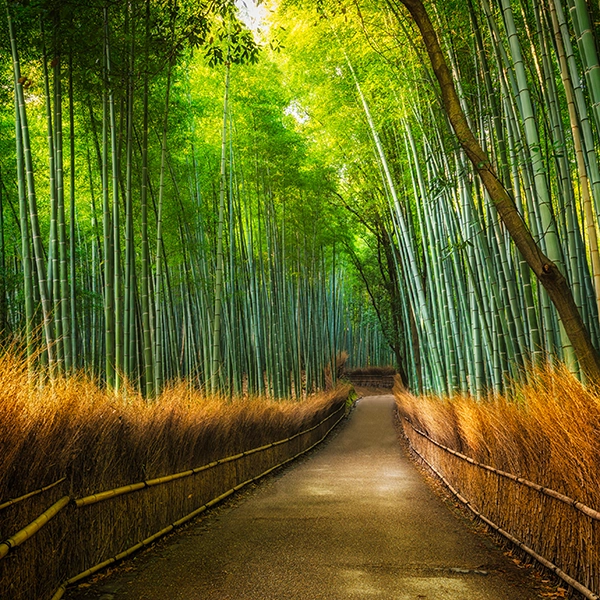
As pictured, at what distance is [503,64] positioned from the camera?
393cm

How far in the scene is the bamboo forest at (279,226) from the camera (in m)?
2.64

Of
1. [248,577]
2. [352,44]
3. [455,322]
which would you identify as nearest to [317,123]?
[352,44]

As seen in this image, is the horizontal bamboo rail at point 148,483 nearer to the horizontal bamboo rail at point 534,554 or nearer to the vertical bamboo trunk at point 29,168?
the vertical bamboo trunk at point 29,168

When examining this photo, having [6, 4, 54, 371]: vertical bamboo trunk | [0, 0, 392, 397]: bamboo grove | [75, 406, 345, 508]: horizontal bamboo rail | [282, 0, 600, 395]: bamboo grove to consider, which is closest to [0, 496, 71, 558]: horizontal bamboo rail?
[75, 406, 345, 508]: horizontal bamboo rail

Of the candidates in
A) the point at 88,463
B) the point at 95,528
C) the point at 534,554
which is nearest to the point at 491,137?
the point at 534,554

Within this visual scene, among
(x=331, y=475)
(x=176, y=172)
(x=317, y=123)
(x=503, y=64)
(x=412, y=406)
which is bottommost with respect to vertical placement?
(x=331, y=475)

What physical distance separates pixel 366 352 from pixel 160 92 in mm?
20695

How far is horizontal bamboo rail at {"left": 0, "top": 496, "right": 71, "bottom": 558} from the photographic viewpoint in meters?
1.78

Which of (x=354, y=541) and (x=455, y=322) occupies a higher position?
(x=455, y=322)

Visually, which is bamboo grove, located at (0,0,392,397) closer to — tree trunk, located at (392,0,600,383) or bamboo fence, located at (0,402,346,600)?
bamboo fence, located at (0,402,346,600)

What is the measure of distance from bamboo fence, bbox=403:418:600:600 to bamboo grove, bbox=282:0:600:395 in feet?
2.19

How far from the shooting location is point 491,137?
4.46 metres

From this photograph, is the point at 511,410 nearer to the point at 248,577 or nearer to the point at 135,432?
the point at 248,577

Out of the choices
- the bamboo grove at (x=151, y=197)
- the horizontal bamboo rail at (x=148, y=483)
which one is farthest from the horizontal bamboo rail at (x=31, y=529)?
the bamboo grove at (x=151, y=197)
